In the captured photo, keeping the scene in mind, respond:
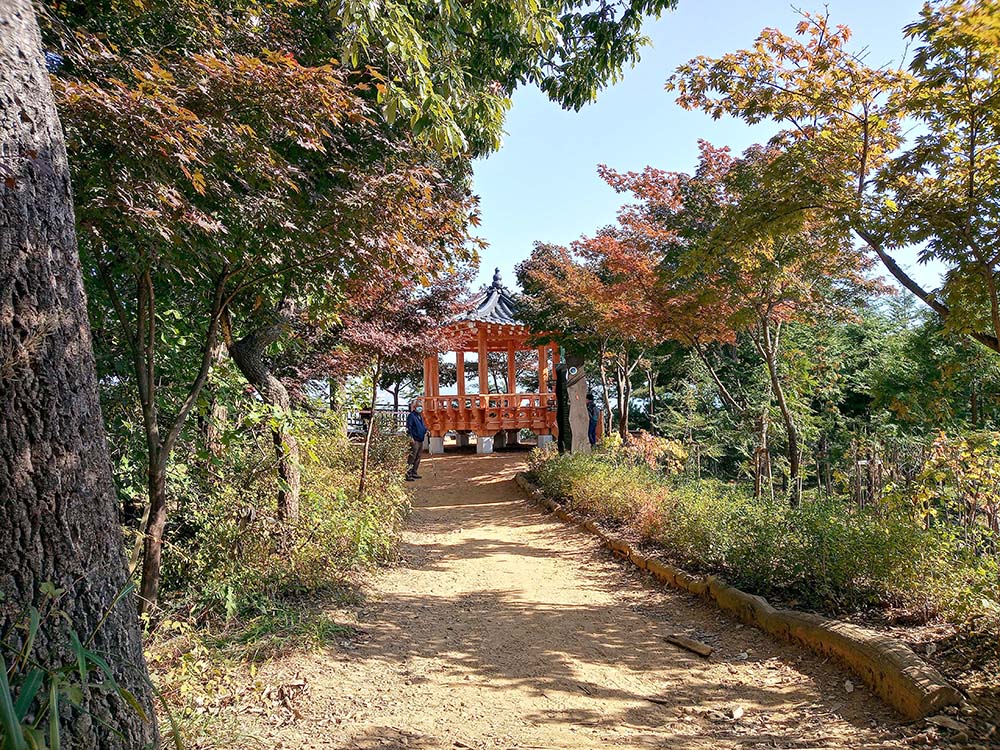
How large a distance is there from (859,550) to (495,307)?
43.8 ft

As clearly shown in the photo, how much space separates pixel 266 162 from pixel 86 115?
0.78 metres

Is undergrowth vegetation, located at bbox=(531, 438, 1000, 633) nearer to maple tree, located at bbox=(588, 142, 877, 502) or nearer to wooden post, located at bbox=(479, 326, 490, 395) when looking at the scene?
maple tree, located at bbox=(588, 142, 877, 502)

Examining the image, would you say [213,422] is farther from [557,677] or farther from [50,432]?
[557,677]

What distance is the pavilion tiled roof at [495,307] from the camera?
1553cm

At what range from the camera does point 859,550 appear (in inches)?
149

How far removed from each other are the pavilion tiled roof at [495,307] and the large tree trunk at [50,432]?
12.8 meters

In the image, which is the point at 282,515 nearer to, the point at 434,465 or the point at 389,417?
the point at 434,465

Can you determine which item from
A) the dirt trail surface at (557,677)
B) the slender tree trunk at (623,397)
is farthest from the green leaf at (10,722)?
the slender tree trunk at (623,397)

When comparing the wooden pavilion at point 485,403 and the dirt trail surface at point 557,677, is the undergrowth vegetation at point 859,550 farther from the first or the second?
the wooden pavilion at point 485,403

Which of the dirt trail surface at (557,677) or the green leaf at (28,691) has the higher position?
the green leaf at (28,691)

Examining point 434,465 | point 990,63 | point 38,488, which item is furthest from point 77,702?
point 434,465

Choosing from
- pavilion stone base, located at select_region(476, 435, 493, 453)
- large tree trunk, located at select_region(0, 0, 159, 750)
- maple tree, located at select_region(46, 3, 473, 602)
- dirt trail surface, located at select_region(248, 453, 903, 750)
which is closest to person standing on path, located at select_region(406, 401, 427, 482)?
pavilion stone base, located at select_region(476, 435, 493, 453)

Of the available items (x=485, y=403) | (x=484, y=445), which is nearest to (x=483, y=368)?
(x=485, y=403)

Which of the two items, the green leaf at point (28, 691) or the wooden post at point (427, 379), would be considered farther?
the wooden post at point (427, 379)
